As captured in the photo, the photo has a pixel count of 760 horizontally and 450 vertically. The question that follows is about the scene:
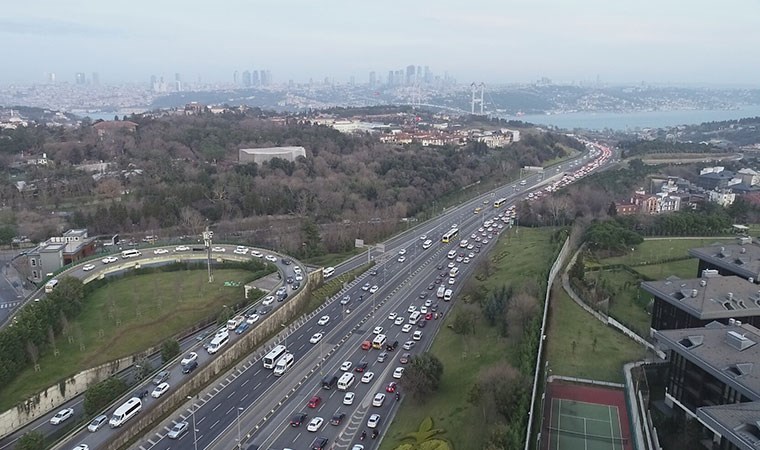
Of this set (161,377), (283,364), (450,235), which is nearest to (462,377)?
(283,364)

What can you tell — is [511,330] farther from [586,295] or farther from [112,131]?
[112,131]

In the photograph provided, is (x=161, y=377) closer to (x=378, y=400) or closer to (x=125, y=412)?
(x=125, y=412)

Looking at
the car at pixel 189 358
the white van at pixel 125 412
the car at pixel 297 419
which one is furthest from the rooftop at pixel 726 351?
the white van at pixel 125 412

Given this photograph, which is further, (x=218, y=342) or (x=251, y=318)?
(x=251, y=318)

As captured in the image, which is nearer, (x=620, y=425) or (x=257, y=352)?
(x=620, y=425)

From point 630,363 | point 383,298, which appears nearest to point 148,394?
point 383,298

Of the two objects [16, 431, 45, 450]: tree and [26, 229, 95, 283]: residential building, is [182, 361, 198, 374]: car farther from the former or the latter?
[26, 229, 95, 283]: residential building
